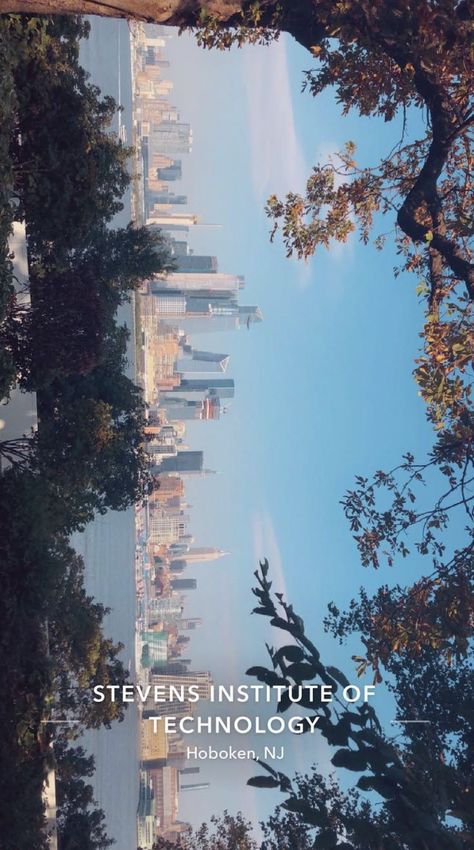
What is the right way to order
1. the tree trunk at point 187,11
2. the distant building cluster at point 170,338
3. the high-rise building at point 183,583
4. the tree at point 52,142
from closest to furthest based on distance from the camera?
the tree trunk at point 187,11
the tree at point 52,142
the distant building cluster at point 170,338
the high-rise building at point 183,583

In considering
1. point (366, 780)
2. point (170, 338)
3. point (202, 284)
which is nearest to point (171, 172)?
point (202, 284)

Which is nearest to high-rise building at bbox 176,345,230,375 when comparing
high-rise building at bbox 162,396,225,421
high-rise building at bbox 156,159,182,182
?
high-rise building at bbox 162,396,225,421

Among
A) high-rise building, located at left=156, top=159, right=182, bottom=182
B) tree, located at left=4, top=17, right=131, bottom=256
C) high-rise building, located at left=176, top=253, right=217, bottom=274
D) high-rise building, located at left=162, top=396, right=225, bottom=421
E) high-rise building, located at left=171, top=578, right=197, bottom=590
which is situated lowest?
tree, located at left=4, top=17, right=131, bottom=256

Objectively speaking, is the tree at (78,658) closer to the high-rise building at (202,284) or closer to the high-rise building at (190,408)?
the high-rise building at (202,284)

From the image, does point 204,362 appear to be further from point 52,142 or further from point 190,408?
point 52,142

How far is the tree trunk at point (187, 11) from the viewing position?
7.91 m

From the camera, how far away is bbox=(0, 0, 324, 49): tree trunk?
311 inches

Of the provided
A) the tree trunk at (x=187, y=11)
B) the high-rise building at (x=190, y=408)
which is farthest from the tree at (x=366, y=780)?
the high-rise building at (x=190, y=408)

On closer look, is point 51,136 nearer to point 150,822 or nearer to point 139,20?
point 139,20

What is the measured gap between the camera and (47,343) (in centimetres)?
1210

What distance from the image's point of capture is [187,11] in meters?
8.30

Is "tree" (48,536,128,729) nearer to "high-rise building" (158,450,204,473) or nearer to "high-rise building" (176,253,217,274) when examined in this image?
"high-rise building" (158,450,204,473)

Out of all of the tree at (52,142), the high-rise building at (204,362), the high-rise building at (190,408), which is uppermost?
the high-rise building at (204,362)

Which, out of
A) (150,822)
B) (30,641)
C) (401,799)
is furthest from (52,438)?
(150,822)
